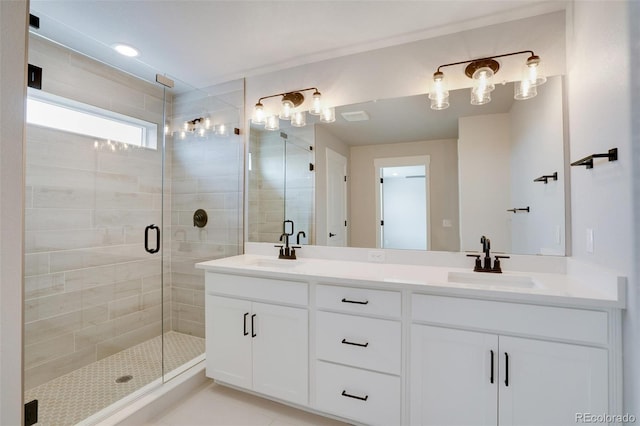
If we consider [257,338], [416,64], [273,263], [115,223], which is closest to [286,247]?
[273,263]

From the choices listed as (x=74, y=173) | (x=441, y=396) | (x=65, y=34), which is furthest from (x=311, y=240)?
(x=65, y=34)

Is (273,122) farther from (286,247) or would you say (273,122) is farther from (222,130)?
(286,247)

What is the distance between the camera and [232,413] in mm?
1862

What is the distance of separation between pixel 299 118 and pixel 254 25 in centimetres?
73

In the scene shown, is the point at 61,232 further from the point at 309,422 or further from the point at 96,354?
the point at 309,422

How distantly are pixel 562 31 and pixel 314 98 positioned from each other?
164 cm

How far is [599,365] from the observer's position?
1.22 m

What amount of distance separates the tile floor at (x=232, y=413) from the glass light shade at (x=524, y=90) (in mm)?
2323

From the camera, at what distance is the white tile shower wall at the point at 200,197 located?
280 cm

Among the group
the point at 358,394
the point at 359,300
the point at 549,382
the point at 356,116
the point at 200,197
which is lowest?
the point at 358,394

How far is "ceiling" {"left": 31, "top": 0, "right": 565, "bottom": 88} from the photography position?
178 cm

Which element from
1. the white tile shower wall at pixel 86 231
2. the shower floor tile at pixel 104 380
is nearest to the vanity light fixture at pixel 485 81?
the white tile shower wall at pixel 86 231

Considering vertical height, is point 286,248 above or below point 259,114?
below

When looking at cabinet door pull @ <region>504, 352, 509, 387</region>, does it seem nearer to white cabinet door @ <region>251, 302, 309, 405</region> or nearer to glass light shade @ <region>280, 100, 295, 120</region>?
white cabinet door @ <region>251, 302, 309, 405</region>
